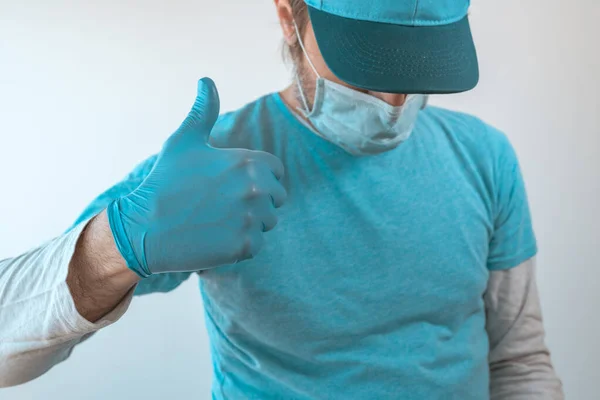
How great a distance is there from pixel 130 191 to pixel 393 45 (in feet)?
1.24

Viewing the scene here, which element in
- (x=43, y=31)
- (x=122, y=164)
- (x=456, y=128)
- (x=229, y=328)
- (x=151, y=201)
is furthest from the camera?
(x=122, y=164)

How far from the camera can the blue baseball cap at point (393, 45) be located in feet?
2.44

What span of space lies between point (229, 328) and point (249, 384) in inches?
3.5

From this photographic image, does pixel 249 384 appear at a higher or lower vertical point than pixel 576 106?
lower

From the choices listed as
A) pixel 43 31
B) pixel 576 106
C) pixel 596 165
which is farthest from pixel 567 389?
pixel 43 31

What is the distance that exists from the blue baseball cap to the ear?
11cm

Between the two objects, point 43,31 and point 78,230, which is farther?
point 43,31

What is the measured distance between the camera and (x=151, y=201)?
0.68 meters

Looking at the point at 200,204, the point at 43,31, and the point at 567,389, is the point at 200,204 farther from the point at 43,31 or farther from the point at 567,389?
the point at 567,389

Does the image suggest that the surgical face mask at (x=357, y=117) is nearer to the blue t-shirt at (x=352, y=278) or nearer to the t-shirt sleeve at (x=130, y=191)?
the blue t-shirt at (x=352, y=278)

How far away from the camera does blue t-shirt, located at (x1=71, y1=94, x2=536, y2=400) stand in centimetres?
87

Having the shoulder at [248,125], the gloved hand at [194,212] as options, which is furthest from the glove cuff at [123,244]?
the shoulder at [248,125]

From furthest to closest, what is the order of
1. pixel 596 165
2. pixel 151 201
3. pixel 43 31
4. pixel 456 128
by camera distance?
pixel 596 165
pixel 43 31
pixel 456 128
pixel 151 201

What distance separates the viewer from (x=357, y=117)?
2.81ft
